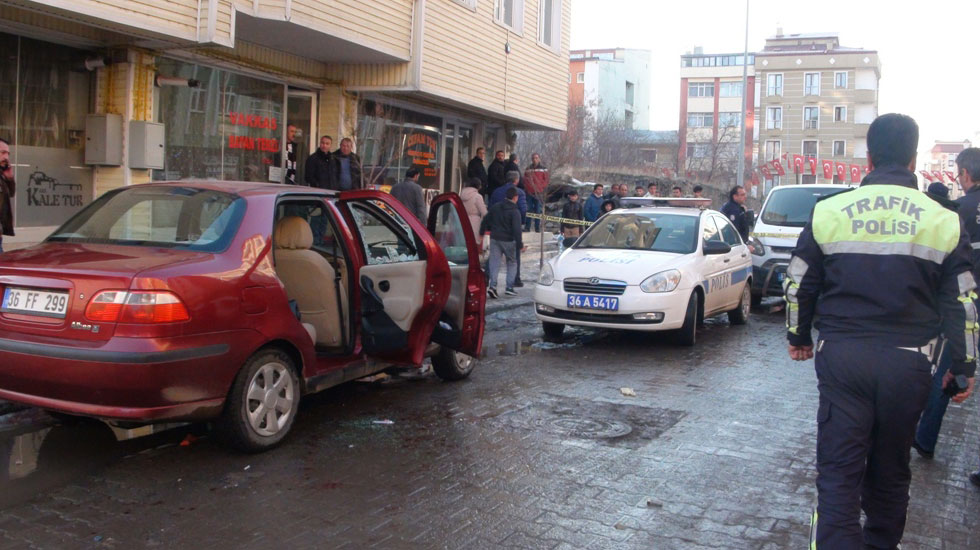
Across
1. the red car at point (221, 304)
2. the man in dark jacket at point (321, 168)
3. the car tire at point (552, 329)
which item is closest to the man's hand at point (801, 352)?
the red car at point (221, 304)

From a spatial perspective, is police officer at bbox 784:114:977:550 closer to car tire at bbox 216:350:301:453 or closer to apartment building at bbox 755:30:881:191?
car tire at bbox 216:350:301:453

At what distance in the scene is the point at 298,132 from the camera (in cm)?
1529

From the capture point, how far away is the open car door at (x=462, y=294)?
289 inches

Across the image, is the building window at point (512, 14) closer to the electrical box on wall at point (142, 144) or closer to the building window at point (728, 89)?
the electrical box on wall at point (142, 144)

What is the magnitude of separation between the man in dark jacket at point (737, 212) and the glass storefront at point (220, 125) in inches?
299

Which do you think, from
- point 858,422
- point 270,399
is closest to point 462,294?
point 270,399

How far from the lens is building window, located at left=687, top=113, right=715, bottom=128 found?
90200 mm

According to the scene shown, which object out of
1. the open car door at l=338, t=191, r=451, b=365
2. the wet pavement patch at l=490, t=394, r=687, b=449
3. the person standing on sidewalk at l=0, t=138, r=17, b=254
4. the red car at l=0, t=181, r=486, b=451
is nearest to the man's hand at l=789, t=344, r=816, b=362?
the wet pavement patch at l=490, t=394, r=687, b=449

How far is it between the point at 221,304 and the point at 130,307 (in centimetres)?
52

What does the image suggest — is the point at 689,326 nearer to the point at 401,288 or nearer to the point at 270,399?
the point at 401,288

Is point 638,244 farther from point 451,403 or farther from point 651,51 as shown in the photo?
point 651,51

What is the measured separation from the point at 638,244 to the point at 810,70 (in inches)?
3007

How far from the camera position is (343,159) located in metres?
13.6

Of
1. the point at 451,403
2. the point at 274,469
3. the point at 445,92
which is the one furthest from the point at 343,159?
the point at 274,469
